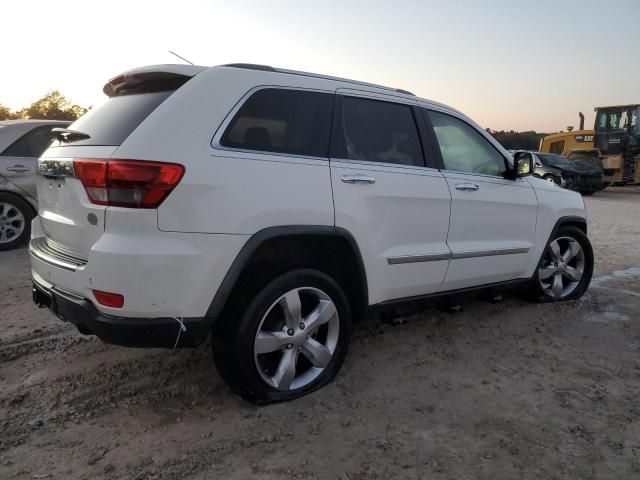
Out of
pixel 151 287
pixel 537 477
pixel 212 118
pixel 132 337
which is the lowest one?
pixel 537 477

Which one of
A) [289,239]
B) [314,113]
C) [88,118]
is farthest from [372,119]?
[88,118]

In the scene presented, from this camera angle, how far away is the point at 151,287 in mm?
2398

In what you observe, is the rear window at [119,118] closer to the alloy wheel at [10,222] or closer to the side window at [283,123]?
the side window at [283,123]

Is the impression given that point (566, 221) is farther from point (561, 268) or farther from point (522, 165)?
point (522, 165)

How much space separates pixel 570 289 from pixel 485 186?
6.02 ft

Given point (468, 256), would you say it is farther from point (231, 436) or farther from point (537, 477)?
point (231, 436)

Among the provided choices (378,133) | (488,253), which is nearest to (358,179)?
(378,133)

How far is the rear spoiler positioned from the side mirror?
8.86ft

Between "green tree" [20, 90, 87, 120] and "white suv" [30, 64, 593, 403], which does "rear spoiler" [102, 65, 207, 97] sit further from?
"green tree" [20, 90, 87, 120]

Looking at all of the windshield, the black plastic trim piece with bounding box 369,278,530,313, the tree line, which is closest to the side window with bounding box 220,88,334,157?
the black plastic trim piece with bounding box 369,278,530,313

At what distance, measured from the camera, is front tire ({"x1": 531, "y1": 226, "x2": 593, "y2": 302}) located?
4816mm

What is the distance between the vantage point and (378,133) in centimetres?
343

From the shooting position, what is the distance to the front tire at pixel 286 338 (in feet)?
8.88

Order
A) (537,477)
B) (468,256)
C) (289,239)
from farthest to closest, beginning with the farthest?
(468,256)
(289,239)
(537,477)
